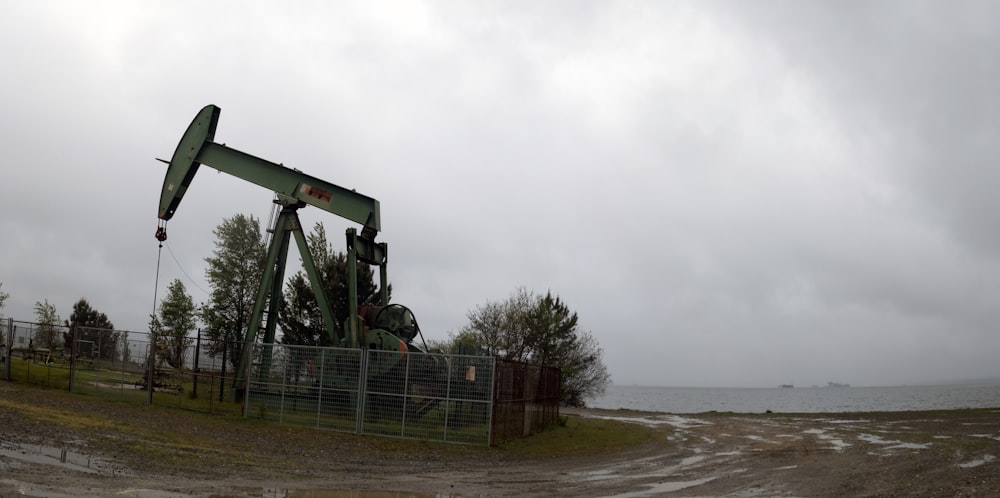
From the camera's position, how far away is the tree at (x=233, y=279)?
35.4m

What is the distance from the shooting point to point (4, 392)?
21.1m

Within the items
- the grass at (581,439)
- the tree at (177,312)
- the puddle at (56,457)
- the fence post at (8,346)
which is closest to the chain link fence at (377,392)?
the grass at (581,439)

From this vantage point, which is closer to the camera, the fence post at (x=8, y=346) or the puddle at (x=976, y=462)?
the puddle at (x=976, y=462)

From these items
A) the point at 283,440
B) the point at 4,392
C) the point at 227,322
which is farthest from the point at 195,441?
the point at 227,322

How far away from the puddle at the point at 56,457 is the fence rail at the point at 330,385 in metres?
7.94

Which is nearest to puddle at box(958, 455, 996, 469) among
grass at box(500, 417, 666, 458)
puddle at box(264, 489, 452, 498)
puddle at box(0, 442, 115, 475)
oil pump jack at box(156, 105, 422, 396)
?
grass at box(500, 417, 666, 458)

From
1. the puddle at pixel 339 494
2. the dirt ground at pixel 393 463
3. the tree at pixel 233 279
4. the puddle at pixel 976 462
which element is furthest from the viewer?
the tree at pixel 233 279

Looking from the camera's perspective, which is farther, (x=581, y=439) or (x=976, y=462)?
(x=581, y=439)

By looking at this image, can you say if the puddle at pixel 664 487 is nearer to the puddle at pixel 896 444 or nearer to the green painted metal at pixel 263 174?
the puddle at pixel 896 444

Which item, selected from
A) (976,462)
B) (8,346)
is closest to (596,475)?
(976,462)

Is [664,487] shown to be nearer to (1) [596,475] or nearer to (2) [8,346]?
(1) [596,475]

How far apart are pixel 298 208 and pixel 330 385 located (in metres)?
6.21

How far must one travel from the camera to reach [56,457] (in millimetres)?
11766

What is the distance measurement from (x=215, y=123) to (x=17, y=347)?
11675mm
